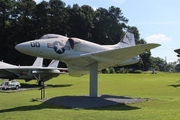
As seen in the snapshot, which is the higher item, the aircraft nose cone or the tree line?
the tree line

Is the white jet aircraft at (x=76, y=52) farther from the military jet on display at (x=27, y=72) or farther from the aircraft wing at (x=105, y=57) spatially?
the military jet on display at (x=27, y=72)

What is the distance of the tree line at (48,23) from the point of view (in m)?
63.6

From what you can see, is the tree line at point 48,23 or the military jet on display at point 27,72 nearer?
the military jet on display at point 27,72

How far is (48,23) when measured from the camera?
6769 centimetres

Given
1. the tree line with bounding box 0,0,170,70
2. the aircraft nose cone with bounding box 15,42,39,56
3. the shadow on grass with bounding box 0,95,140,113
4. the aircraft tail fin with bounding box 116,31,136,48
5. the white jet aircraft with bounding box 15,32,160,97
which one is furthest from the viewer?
the tree line with bounding box 0,0,170,70

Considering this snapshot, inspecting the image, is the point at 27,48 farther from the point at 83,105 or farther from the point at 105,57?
the point at 105,57

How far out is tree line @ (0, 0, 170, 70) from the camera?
63.6 metres

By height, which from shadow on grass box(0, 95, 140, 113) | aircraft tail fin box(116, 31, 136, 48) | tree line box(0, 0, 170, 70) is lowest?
shadow on grass box(0, 95, 140, 113)

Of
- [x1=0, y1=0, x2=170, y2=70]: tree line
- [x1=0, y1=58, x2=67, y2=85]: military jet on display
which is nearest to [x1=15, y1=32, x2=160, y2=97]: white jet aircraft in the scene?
[x1=0, y1=58, x2=67, y2=85]: military jet on display

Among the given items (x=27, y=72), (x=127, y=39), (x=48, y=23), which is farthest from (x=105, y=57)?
(x=48, y=23)

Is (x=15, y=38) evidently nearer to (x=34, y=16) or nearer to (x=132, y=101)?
(x=34, y=16)

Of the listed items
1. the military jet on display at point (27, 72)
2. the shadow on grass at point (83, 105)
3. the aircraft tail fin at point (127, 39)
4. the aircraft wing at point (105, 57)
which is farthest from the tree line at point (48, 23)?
the shadow on grass at point (83, 105)

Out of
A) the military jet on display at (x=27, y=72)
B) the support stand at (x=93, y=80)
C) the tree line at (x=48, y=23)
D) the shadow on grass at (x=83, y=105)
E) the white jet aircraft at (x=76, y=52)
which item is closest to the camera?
the shadow on grass at (x=83, y=105)

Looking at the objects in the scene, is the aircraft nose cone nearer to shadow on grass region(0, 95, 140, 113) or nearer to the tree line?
shadow on grass region(0, 95, 140, 113)
